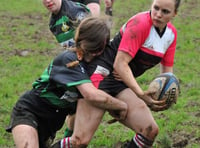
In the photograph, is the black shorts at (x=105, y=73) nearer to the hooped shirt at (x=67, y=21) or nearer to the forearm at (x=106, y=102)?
the forearm at (x=106, y=102)

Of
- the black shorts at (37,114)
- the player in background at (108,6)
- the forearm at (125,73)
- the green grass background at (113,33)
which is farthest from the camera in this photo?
the player in background at (108,6)

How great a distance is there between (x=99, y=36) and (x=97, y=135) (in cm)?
205

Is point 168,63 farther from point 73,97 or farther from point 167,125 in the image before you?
point 167,125

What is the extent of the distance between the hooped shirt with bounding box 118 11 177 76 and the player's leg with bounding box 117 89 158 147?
1.00 feet

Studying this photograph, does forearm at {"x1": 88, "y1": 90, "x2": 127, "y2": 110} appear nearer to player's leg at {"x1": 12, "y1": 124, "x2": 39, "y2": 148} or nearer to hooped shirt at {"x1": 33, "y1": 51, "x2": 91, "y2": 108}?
hooped shirt at {"x1": 33, "y1": 51, "x2": 91, "y2": 108}

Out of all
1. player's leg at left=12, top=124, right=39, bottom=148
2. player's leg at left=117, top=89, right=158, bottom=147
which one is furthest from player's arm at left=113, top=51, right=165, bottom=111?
player's leg at left=12, top=124, right=39, bottom=148

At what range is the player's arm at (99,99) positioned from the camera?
14.9 feet

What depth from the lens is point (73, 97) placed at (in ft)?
15.6

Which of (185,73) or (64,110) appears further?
(185,73)

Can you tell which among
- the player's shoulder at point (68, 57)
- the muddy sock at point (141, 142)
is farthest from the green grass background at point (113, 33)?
the player's shoulder at point (68, 57)

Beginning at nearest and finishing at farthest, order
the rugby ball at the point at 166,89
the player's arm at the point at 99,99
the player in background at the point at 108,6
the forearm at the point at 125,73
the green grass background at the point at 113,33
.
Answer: the player's arm at the point at 99,99
the forearm at the point at 125,73
the rugby ball at the point at 166,89
the green grass background at the point at 113,33
the player in background at the point at 108,6

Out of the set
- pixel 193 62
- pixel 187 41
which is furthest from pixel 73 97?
pixel 187 41

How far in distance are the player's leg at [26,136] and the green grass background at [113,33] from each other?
49.2 inches

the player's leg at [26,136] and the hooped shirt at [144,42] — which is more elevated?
the hooped shirt at [144,42]
